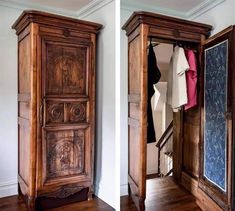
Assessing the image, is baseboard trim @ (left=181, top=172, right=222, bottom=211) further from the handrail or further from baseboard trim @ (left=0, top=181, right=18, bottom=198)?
baseboard trim @ (left=0, top=181, right=18, bottom=198)

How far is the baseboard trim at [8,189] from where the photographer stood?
1.69 metres

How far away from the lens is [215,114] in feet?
2.84

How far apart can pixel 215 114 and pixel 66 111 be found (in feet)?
3.59

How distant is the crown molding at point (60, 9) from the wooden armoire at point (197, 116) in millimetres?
685

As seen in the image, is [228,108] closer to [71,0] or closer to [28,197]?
[71,0]

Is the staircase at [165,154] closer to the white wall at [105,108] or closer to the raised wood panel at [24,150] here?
the white wall at [105,108]

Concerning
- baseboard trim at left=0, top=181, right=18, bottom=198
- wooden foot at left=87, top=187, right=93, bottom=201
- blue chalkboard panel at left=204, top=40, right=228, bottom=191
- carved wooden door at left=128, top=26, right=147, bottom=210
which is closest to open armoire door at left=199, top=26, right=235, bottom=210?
blue chalkboard panel at left=204, top=40, right=228, bottom=191

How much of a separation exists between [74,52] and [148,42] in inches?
37.7

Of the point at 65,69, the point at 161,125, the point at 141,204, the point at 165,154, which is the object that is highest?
the point at 65,69

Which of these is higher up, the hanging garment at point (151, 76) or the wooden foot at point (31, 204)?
the hanging garment at point (151, 76)

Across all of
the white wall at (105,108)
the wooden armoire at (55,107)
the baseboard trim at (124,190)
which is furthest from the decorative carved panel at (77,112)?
the baseboard trim at (124,190)

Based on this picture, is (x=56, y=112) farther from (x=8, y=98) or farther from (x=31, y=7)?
(x=31, y=7)

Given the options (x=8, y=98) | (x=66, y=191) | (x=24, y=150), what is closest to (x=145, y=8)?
(x=8, y=98)

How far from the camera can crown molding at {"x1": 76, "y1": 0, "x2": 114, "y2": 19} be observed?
4.87ft
